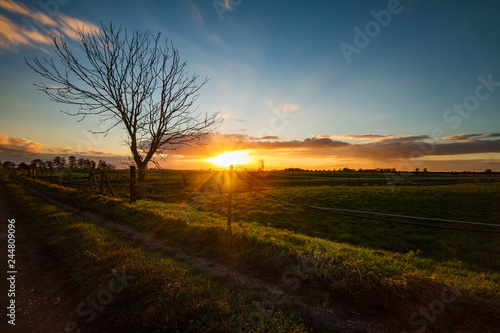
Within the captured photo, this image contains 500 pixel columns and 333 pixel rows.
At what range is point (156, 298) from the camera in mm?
3092

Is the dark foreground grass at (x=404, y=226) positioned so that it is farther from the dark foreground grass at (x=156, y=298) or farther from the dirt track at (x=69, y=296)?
the dark foreground grass at (x=156, y=298)

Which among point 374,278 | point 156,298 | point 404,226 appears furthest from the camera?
point 404,226

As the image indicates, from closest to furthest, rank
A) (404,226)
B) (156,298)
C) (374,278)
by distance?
(156,298), (374,278), (404,226)

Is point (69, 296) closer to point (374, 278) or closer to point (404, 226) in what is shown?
point (374, 278)

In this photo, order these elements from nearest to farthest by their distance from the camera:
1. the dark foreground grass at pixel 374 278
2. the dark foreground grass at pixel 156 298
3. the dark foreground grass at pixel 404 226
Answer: the dark foreground grass at pixel 156 298 → the dark foreground grass at pixel 374 278 → the dark foreground grass at pixel 404 226

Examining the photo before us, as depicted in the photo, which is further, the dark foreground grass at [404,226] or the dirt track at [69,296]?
the dark foreground grass at [404,226]

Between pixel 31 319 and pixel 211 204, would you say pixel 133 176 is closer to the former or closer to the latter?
pixel 211 204

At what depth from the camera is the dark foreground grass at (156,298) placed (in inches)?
107

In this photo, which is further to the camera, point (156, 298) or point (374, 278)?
point (374, 278)

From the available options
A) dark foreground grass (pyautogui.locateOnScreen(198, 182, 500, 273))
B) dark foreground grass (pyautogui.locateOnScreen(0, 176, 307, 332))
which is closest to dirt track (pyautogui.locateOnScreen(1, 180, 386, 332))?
dark foreground grass (pyautogui.locateOnScreen(0, 176, 307, 332))

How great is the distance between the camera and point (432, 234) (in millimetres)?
9492

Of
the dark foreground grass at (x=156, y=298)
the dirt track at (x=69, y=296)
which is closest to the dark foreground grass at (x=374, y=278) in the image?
the dirt track at (x=69, y=296)

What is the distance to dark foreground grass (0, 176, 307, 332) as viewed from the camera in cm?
273

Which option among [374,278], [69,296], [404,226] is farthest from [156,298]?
→ [404,226]
